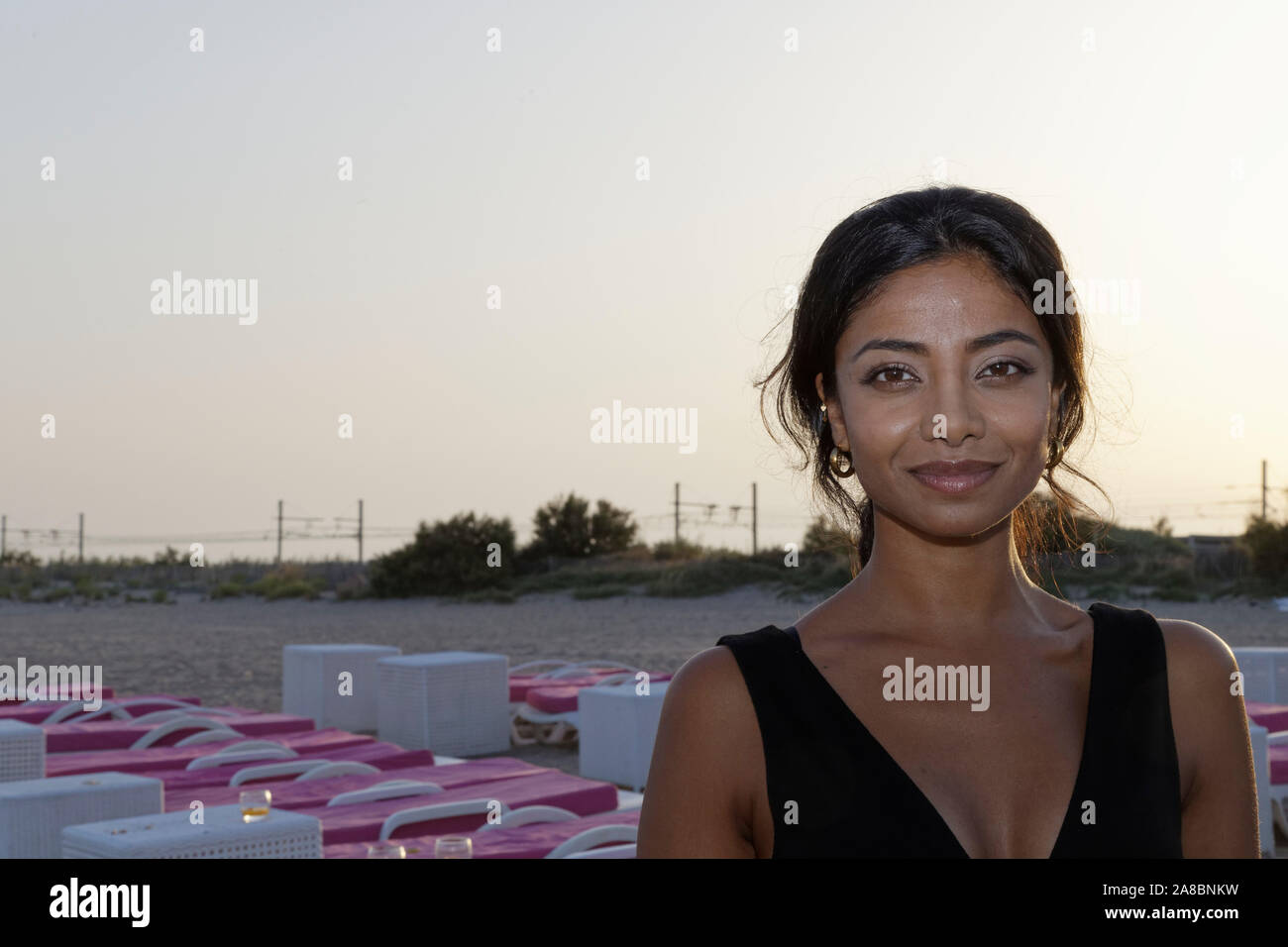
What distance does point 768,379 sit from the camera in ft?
5.66

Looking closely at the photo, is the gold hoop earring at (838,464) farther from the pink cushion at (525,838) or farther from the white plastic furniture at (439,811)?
the white plastic furniture at (439,811)

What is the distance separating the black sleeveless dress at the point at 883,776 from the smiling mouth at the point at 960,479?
232mm

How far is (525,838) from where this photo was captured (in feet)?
16.3

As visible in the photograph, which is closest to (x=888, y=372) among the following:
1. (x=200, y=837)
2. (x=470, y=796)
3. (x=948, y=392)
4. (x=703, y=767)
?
(x=948, y=392)

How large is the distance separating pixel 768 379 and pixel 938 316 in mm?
346

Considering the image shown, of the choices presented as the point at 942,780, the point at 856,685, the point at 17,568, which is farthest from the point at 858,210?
the point at 17,568

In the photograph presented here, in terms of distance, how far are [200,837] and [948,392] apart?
3064 mm

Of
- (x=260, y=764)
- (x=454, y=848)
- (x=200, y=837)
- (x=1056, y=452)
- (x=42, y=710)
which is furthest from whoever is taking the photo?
(x=42, y=710)

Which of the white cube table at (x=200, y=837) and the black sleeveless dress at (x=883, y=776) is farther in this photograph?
the white cube table at (x=200, y=837)

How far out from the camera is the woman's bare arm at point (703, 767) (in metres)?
1.32

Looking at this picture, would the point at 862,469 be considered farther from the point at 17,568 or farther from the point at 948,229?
the point at 17,568

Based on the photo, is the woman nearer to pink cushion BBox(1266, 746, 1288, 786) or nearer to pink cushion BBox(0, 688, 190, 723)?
pink cushion BBox(1266, 746, 1288, 786)

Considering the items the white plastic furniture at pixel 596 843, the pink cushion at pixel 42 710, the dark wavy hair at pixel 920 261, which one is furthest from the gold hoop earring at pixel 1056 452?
the pink cushion at pixel 42 710

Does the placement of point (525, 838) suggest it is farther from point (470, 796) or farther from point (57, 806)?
point (57, 806)
